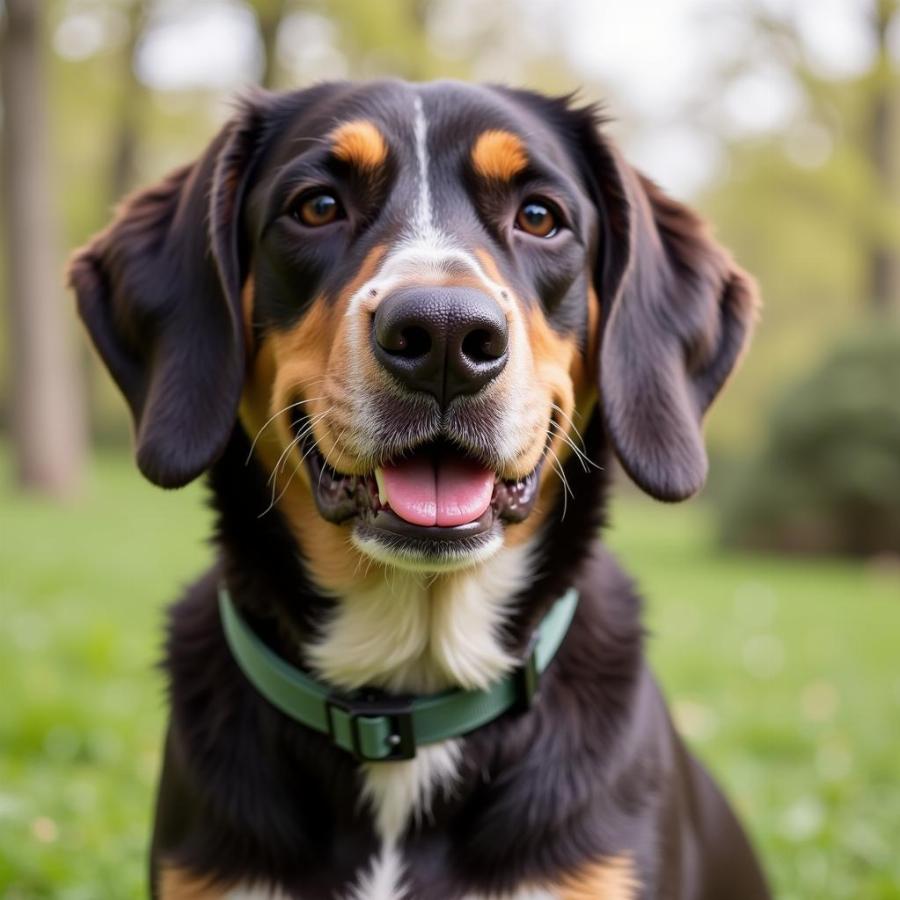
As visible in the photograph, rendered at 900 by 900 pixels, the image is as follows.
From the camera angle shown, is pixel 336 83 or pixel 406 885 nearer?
pixel 406 885

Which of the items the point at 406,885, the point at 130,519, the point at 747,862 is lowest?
the point at 130,519

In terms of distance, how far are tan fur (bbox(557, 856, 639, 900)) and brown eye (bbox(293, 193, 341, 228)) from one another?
157 centimetres

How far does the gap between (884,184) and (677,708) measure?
16.8 meters

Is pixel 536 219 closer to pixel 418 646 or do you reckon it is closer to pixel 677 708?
pixel 418 646

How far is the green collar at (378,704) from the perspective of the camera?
2.74m

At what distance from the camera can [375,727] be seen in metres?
2.72

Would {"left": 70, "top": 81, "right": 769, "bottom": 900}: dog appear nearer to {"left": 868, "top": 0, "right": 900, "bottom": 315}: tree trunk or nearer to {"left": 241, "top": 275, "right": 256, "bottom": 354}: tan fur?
{"left": 241, "top": 275, "right": 256, "bottom": 354}: tan fur

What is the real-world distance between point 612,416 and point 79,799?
2.46 metres

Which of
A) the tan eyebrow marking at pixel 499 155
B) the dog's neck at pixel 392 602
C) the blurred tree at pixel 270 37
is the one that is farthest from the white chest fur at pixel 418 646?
the blurred tree at pixel 270 37

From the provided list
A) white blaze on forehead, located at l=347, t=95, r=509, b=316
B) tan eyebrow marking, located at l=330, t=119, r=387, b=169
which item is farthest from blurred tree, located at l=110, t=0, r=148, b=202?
white blaze on forehead, located at l=347, t=95, r=509, b=316

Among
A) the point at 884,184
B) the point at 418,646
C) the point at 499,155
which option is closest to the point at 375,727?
the point at 418,646

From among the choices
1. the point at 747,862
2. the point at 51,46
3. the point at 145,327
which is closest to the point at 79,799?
the point at 145,327

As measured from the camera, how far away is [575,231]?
119 inches

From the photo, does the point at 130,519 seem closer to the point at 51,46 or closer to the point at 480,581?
the point at 51,46
